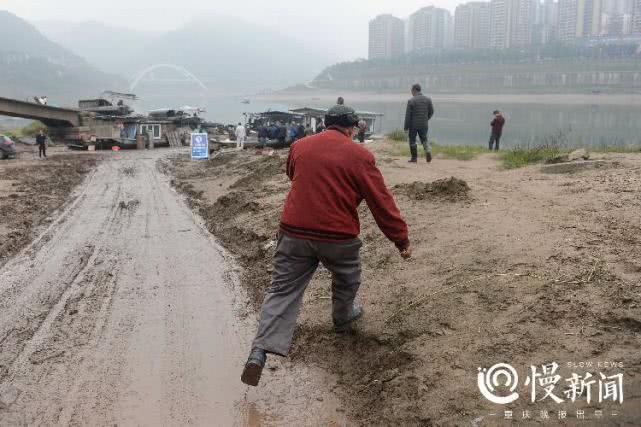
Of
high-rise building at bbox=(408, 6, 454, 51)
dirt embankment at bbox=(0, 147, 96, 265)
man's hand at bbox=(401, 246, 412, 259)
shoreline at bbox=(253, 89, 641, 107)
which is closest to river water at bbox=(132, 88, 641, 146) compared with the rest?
shoreline at bbox=(253, 89, 641, 107)

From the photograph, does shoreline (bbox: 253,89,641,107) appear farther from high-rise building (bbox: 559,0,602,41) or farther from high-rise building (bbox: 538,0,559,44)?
high-rise building (bbox: 538,0,559,44)

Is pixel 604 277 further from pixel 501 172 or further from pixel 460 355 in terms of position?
pixel 501 172

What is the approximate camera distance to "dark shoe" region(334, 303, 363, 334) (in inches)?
202

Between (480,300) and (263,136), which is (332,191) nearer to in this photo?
(480,300)

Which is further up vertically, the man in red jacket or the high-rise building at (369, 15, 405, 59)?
the high-rise building at (369, 15, 405, 59)

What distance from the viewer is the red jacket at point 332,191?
4293 mm

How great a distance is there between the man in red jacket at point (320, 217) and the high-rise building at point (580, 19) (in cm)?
11878

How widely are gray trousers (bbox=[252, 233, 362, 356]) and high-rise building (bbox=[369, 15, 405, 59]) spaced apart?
174964 millimetres

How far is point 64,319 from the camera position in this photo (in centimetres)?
592

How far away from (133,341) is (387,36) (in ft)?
591

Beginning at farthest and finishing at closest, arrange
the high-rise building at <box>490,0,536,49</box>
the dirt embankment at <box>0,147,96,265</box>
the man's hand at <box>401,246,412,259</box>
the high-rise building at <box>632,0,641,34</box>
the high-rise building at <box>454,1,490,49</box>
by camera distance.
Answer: the high-rise building at <box>454,1,490,49</box> < the high-rise building at <box>490,0,536,49</box> < the high-rise building at <box>632,0,641,34</box> < the dirt embankment at <box>0,147,96,265</box> < the man's hand at <box>401,246,412,259</box>

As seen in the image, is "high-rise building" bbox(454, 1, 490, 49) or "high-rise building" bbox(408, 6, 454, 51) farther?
"high-rise building" bbox(408, 6, 454, 51)

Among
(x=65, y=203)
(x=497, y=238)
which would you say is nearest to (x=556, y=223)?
(x=497, y=238)

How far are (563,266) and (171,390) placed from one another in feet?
11.0
